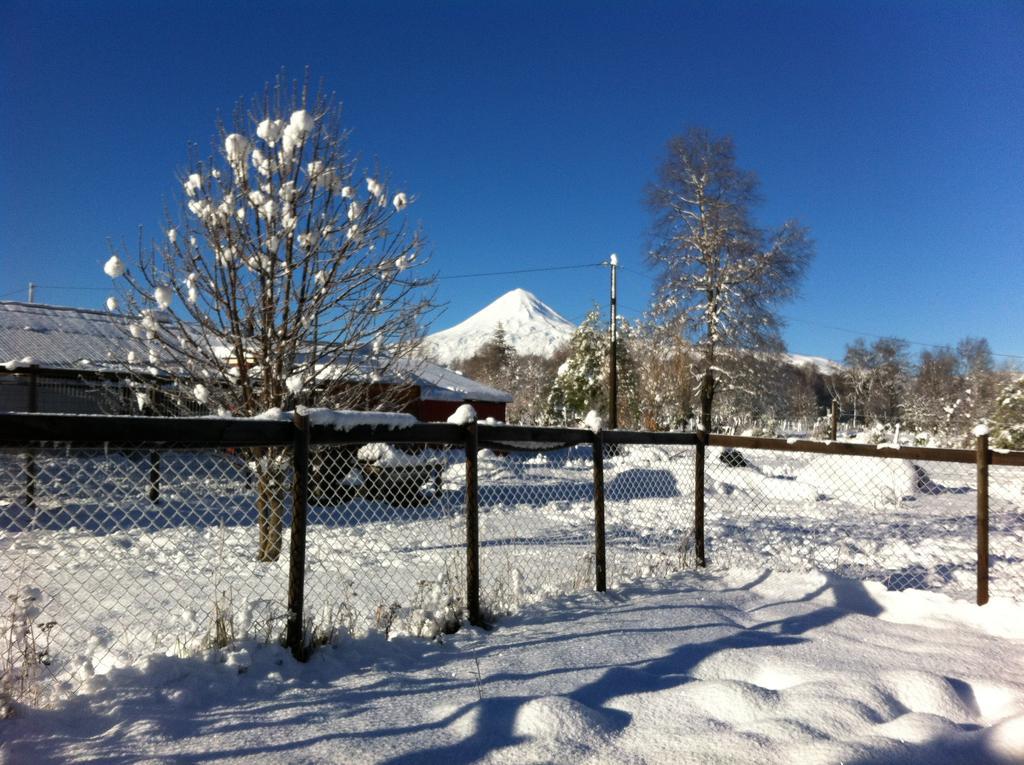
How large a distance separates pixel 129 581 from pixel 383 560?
6.98ft

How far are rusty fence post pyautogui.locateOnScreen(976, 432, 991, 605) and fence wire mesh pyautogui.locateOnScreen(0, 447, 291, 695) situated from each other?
4.82 m

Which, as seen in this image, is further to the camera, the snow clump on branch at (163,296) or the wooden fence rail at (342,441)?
the snow clump on branch at (163,296)

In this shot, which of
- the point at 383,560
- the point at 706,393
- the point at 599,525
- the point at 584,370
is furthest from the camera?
the point at 584,370

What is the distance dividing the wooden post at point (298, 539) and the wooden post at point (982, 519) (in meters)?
4.68

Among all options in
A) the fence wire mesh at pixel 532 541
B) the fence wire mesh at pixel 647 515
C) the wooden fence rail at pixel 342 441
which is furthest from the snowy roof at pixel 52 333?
the wooden fence rail at pixel 342 441

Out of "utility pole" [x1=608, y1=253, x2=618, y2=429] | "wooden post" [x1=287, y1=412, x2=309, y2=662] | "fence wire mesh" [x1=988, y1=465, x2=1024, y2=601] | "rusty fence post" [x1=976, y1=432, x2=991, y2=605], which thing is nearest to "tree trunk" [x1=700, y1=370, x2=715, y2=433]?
"utility pole" [x1=608, y1=253, x2=618, y2=429]

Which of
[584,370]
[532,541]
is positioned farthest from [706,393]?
[584,370]

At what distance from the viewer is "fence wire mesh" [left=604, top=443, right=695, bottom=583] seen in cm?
556

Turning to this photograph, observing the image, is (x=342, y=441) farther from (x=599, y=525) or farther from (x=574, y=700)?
(x=599, y=525)

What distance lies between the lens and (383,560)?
6.19m

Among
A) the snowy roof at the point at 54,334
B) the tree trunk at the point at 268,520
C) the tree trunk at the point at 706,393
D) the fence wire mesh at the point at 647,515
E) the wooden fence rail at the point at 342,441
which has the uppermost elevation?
the snowy roof at the point at 54,334

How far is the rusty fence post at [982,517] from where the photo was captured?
15.1 ft

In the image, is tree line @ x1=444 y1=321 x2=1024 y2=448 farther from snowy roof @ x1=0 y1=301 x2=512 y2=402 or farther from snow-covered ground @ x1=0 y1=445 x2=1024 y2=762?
snowy roof @ x1=0 y1=301 x2=512 y2=402

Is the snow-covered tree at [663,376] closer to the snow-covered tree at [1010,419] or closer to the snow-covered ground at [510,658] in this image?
the snow-covered tree at [1010,419]
